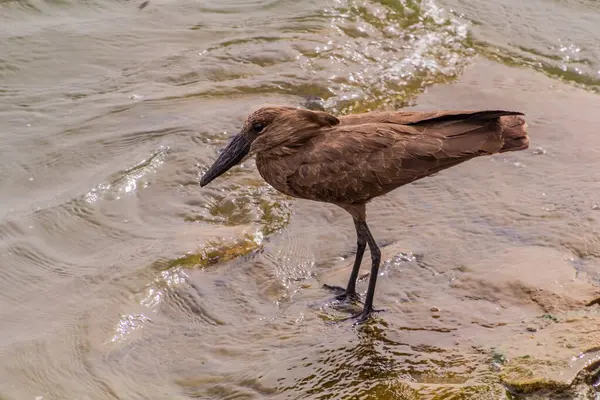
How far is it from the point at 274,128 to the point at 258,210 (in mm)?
1351

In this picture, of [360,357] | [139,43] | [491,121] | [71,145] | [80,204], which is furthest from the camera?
[139,43]

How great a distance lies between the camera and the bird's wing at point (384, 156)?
5.01 metres

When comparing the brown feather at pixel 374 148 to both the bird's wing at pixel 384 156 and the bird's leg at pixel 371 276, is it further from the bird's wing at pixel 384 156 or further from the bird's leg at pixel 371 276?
the bird's leg at pixel 371 276

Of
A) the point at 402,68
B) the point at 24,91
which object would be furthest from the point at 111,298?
the point at 402,68

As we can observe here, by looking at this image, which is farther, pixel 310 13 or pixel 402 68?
pixel 310 13

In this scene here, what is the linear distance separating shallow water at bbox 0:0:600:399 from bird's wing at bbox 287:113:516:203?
67 cm

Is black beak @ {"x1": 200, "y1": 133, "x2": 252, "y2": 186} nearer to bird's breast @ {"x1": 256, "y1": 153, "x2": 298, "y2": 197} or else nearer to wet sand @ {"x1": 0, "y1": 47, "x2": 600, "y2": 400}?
bird's breast @ {"x1": 256, "y1": 153, "x2": 298, "y2": 197}

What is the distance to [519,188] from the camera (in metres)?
6.16

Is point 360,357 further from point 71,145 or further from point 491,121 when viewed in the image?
point 71,145

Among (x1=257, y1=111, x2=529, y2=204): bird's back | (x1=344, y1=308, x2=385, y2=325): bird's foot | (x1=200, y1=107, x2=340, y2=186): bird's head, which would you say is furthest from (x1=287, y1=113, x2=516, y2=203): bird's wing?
(x1=344, y1=308, x2=385, y2=325): bird's foot

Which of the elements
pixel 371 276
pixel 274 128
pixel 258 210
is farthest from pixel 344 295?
pixel 258 210

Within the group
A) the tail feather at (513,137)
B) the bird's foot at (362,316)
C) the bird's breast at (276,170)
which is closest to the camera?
the bird's foot at (362,316)

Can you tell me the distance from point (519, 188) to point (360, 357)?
7.88ft

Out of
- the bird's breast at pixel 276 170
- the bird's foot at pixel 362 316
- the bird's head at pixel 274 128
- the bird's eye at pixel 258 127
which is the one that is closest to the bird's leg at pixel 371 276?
the bird's foot at pixel 362 316
